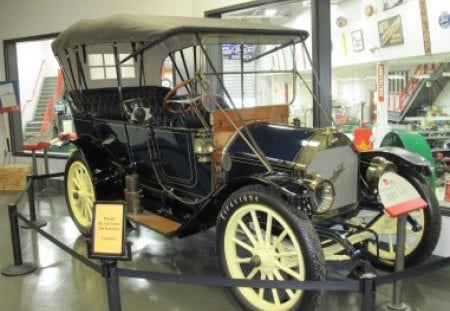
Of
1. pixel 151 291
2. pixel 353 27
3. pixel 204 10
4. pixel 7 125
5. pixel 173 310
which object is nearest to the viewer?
pixel 173 310

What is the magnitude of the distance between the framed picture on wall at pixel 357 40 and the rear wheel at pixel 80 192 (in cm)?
288

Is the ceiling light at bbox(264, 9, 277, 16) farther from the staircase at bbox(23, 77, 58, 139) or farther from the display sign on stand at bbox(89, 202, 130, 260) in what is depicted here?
the staircase at bbox(23, 77, 58, 139)

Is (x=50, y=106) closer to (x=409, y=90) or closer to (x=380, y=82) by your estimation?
(x=380, y=82)

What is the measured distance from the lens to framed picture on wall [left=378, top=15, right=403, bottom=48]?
13.5ft

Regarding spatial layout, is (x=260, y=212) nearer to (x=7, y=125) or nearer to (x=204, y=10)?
(x=204, y=10)

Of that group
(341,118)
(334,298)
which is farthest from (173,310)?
(341,118)

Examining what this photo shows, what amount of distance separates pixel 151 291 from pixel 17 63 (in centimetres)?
586

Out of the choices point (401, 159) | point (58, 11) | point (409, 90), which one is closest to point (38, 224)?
point (58, 11)

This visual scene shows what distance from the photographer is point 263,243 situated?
276 centimetres

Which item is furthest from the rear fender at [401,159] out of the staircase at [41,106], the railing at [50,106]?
the staircase at [41,106]

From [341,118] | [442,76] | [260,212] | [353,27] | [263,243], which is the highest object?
[353,27]

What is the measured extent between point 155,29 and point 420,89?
2.46 meters

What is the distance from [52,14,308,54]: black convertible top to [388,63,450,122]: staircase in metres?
1.23

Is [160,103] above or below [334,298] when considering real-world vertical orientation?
above
